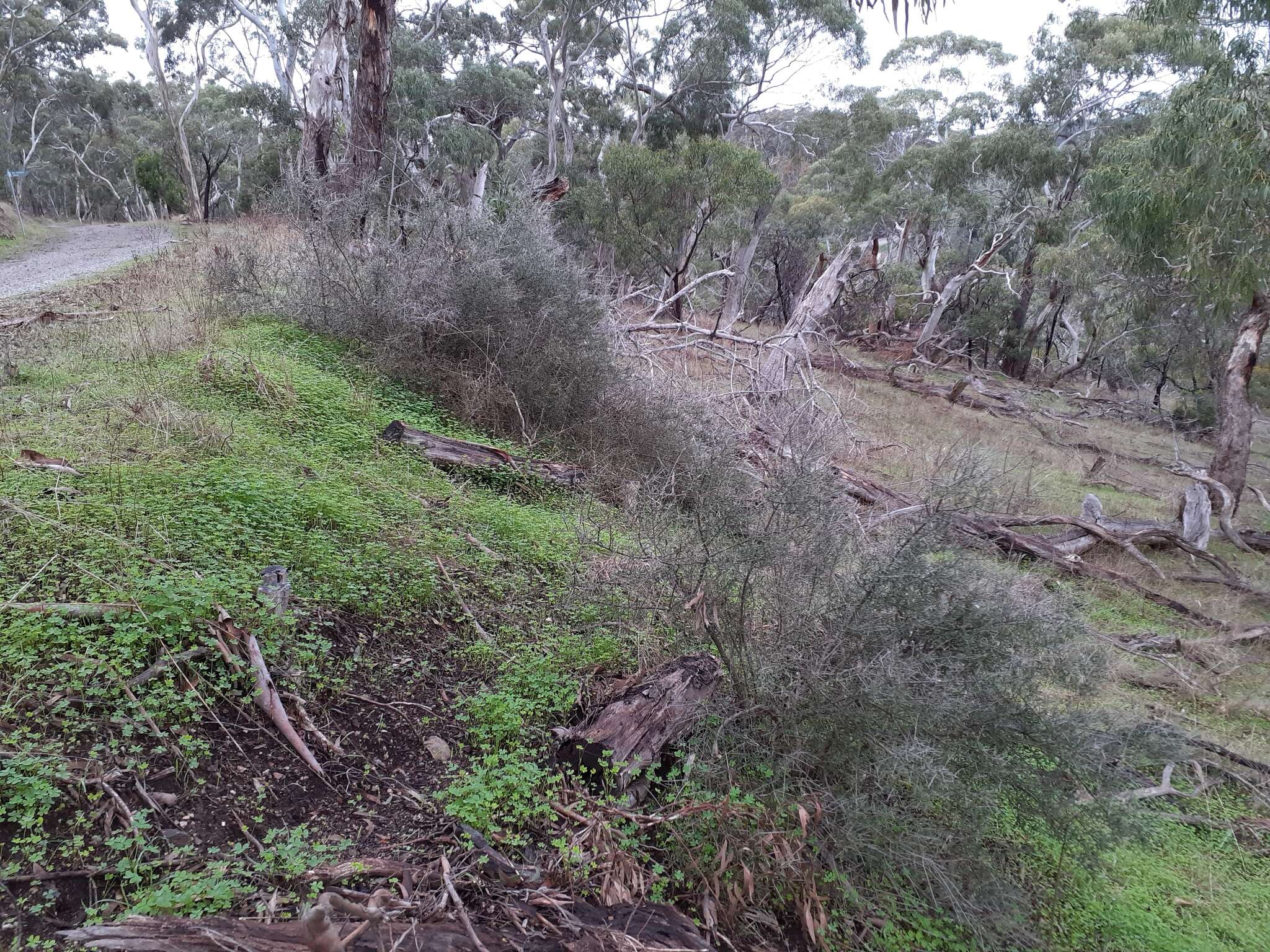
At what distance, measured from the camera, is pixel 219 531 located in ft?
13.0

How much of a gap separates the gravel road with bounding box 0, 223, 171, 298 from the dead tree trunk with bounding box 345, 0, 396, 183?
424cm

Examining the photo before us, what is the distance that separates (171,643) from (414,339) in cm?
508

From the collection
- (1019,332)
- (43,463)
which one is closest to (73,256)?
(43,463)

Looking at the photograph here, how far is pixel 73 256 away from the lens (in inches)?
572

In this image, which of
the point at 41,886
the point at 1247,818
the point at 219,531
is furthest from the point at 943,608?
the point at 219,531

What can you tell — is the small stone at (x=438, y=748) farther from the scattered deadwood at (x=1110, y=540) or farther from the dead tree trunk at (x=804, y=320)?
Result: the dead tree trunk at (x=804, y=320)

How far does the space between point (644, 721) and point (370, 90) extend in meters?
10.1

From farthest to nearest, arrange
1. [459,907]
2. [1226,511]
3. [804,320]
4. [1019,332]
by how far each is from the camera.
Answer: [1019,332] → [804,320] → [1226,511] → [459,907]

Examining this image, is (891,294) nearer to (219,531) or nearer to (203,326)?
(203,326)

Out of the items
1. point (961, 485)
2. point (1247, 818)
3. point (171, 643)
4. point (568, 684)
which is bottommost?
point (1247, 818)

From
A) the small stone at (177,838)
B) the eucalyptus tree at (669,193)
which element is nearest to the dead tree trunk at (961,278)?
the eucalyptus tree at (669,193)

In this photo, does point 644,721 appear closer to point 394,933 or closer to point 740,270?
point 394,933

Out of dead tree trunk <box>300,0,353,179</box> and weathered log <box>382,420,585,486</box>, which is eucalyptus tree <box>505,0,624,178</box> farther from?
weathered log <box>382,420,585,486</box>

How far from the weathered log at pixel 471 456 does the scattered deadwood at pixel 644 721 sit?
128 inches
